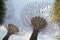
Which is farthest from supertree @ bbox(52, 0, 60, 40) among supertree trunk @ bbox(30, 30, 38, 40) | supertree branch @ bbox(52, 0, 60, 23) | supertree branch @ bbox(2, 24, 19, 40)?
supertree branch @ bbox(2, 24, 19, 40)

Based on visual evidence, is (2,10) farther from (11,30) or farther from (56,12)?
(56,12)

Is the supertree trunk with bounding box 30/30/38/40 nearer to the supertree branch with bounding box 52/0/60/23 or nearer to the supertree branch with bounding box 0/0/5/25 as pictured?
the supertree branch with bounding box 52/0/60/23

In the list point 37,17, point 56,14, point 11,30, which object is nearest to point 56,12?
point 56,14

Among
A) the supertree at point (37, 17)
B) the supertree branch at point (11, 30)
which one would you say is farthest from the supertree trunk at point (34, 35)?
the supertree branch at point (11, 30)

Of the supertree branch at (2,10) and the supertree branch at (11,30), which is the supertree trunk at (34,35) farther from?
the supertree branch at (2,10)

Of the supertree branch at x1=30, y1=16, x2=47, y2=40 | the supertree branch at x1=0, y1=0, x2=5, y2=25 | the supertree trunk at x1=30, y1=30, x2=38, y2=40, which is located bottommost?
the supertree trunk at x1=30, y1=30, x2=38, y2=40

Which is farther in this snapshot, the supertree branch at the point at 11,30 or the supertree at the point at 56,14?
the supertree branch at the point at 11,30

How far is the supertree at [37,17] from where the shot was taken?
143 centimetres

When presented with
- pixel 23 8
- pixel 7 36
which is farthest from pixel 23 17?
pixel 7 36

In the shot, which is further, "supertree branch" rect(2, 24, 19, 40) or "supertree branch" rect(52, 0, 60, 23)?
"supertree branch" rect(2, 24, 19, 40)

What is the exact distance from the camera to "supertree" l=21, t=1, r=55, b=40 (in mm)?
1431

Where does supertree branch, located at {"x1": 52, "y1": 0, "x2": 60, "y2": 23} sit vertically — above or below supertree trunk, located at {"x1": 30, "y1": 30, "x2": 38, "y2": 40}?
above

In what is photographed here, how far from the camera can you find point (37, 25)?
143 centimetres

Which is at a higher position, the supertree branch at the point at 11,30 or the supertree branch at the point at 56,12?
the supertree branch at the point at 56,12
